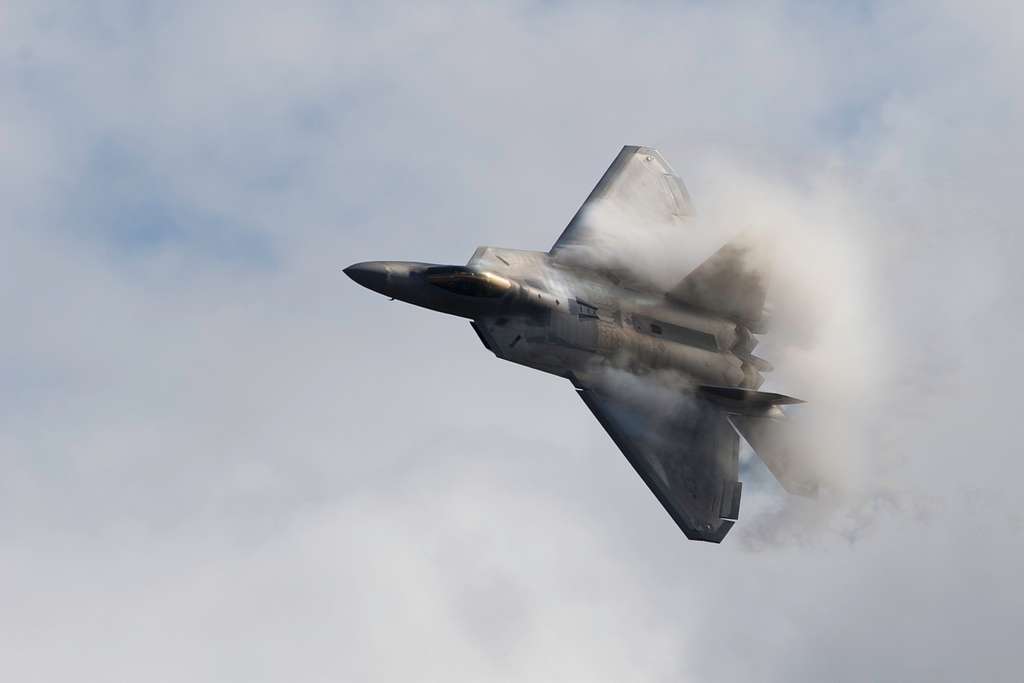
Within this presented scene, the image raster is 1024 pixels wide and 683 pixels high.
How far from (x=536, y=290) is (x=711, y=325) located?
20.3 feet

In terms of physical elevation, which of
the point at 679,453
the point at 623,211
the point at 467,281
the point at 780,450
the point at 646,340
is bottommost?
the point at 679,453

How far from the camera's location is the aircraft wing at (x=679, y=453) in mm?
54375

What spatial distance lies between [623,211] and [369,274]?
1072 cm

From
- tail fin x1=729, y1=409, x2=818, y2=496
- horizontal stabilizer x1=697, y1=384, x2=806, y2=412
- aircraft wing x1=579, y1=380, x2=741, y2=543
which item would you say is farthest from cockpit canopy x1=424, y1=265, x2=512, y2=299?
tail fin x1=729, y1=409, x2=818, y2=496

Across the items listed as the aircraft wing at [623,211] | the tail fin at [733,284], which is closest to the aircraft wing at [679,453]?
the tail fin at [733,284]

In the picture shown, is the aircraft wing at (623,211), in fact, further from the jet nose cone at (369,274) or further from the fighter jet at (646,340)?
the jet nose cone at (369,274)

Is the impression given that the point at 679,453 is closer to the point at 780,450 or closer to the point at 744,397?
the point at 744,397

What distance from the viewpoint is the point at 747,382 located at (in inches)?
2250

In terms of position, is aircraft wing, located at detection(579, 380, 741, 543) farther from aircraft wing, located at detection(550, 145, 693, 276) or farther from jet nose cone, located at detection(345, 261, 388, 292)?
jet nose cone, located at detection(345, 261, 388, 292)

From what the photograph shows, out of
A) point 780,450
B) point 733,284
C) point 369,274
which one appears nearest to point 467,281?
point 369,274

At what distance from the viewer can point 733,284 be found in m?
57.4

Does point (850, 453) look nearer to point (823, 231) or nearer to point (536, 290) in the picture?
point (823, 231)

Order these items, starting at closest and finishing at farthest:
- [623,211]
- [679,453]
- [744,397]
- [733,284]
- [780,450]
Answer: [679,453]
[744,397]
[780,450]
[733,284]
[623,211]

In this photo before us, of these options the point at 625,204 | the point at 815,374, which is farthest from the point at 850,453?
the point at 625,204
